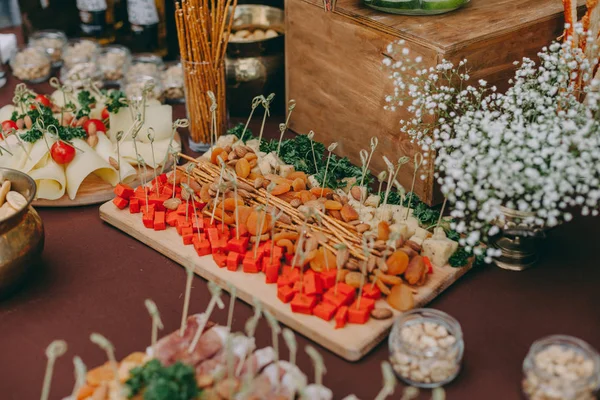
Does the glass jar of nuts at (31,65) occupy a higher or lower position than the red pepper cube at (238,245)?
higher

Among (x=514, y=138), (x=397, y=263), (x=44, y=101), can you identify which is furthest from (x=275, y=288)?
(x=44, y=101)

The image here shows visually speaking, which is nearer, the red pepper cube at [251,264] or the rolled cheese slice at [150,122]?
the red pepper cube at [251,264]

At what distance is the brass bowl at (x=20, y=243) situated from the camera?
1.57 metres

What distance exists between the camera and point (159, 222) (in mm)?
1856

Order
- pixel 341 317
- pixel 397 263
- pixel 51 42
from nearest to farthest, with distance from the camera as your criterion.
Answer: pixel 341 317 → pixel 397 263 → pixel 51 42

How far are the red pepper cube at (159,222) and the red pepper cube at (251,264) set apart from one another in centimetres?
29

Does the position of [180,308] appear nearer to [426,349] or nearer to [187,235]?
[187,235]

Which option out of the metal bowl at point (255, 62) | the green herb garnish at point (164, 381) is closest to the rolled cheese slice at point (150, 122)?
the metal bowl at point (255, 62)

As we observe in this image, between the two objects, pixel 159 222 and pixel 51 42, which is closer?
pixel 159 222

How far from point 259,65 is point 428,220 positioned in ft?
2.98

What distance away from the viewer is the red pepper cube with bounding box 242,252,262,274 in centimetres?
169

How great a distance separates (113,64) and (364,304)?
1.69 m

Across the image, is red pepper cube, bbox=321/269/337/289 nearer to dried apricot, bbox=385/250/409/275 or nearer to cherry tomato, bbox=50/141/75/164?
dried apricot, bbox=385/250/409/275

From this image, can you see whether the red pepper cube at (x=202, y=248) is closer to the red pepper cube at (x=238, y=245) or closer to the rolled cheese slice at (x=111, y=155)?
the red pepper cube at (x=238, y=245)
